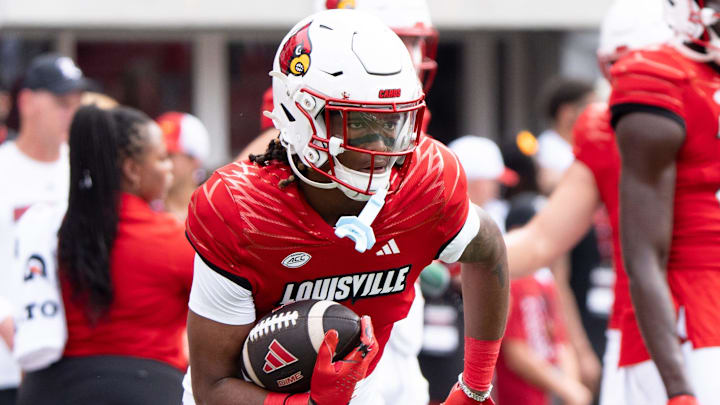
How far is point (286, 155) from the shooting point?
298 cm

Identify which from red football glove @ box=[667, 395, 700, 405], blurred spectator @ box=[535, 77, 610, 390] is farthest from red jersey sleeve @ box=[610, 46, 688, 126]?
blurred spectator @ box=[535, 77, 610, 390]

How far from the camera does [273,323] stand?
2811mm

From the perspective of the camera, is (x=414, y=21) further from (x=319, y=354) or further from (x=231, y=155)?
(x=231, y=155)

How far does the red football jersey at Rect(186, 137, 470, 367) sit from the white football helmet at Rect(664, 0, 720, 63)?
3.06 feet

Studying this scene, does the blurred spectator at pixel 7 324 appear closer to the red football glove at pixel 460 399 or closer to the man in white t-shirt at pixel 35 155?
the man in white t-shirt at pixel 35 155

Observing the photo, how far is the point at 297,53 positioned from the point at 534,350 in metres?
3.93

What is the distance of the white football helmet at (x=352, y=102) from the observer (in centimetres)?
272

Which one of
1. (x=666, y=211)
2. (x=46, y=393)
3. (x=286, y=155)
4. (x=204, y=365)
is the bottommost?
(x=46, y=393)

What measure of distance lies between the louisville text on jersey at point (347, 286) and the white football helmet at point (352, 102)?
252mm

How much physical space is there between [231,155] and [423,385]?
26.8ft

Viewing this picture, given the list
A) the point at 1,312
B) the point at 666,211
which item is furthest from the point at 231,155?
the point at 666,211

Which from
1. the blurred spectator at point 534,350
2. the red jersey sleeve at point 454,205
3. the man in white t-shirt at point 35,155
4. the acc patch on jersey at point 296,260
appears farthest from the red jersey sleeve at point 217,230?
the blurred spectator at point 534,350

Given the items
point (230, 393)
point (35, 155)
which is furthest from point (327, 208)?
point (35, 155)

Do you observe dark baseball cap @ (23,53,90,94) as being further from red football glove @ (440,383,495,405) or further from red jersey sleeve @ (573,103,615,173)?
red football glove @ (440,383,495,405)
